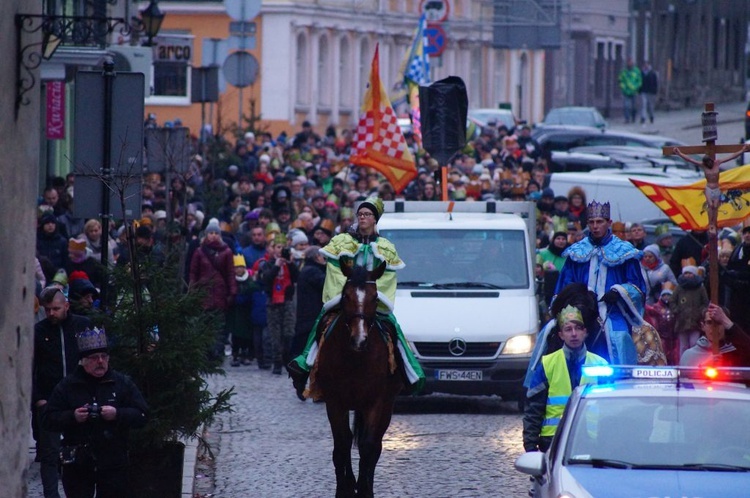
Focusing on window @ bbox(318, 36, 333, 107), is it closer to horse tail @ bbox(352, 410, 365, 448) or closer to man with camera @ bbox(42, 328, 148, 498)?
horse tail @ bbox(352, 410, 365, 448)

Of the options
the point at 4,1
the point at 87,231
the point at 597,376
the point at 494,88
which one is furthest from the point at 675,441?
the point at 494,88

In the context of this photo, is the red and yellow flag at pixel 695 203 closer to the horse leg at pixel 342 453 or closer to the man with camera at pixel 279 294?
the man with camera at pixel 279 294

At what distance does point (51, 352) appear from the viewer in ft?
39.9

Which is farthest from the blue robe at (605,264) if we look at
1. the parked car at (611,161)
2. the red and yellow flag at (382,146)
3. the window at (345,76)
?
the window at (345,76)

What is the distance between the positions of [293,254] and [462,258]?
3.82m

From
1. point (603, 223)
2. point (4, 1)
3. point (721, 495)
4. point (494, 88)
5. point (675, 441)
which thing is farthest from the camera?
point (494, 88)

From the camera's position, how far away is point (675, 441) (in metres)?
9.38

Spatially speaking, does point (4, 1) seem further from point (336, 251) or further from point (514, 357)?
point (514, 357)

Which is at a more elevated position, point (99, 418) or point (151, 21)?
point (151, 21)

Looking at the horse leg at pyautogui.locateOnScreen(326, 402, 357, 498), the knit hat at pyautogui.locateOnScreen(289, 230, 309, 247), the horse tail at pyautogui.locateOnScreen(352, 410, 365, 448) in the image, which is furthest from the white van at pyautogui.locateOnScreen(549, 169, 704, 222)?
the horse leg at pyautogui.locateOnScreen(326, 402, 357, 498)

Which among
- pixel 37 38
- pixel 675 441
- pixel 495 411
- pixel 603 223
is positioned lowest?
pixel 495 411

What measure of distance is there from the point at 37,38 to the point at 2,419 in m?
2.30

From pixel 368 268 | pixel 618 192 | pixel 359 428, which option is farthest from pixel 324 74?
pixel 368 268

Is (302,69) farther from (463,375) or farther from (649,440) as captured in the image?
(649,440)
